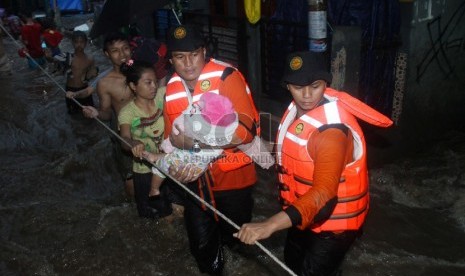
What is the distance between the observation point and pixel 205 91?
3.43 m

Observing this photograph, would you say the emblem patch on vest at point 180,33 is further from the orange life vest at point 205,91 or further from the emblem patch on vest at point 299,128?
the emblem patch on vest at point 299,128

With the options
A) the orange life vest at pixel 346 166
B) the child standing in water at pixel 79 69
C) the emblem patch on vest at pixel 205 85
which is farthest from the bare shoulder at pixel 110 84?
the child standing in water at pixel 79 69

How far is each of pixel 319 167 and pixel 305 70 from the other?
27.0 inches

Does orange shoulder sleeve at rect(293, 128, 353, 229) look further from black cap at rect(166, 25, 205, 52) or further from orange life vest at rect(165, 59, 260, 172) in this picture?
black cap at rect(166, 25, 205, 52)

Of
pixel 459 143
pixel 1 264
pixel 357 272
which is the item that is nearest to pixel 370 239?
pixel 357 272

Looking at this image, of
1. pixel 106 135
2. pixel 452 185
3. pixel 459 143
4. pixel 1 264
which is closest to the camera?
pixel 1 264

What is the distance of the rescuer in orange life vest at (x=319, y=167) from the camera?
2.41m

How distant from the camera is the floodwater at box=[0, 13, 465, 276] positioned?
192 inches

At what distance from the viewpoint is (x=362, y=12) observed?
6.86 metres

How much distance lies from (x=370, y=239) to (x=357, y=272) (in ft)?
2.19

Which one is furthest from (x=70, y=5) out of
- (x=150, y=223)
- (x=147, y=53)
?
(x=150, y=223)

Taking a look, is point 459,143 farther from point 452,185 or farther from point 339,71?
point 339,71

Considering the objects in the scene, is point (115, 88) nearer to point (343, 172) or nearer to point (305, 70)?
point (305, 70)

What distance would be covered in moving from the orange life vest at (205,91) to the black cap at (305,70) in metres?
0.81
